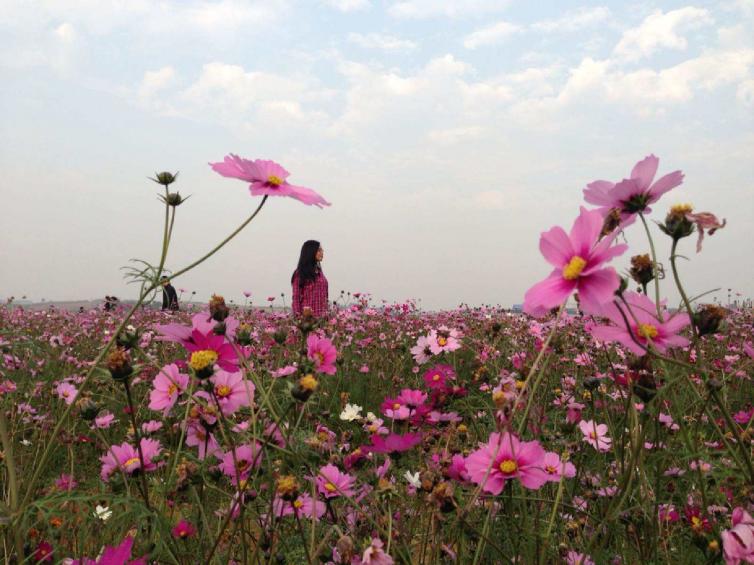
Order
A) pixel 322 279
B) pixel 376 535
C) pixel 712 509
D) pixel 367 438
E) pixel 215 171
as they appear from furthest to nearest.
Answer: pixel 322 279 < pixel 367 438 < pixel 712 509 < pixel 376 535 < pixel 215 171

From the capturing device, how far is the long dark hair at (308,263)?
668cm

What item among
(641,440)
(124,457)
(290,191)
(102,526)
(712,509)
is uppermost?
(290,191)

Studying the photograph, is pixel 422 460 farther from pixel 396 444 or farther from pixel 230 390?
pixel 230 390

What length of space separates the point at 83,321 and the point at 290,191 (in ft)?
23.4

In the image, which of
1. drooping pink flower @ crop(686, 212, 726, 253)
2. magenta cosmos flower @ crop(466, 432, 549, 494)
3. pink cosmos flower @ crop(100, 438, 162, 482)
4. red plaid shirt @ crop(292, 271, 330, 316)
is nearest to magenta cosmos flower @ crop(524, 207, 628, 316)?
drooping pink flower @ crop(686, 212, 726, 253)

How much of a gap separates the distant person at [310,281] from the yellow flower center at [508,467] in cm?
560

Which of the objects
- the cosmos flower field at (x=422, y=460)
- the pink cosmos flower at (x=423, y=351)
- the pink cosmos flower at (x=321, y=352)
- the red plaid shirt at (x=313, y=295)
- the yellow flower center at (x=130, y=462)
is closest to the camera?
the cosmos flower field at (x=422, y=460)

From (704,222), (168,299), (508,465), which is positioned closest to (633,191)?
(704,222)

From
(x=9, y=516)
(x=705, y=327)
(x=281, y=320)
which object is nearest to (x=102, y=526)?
(x=9, y=516)

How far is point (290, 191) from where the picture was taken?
41.7 inches

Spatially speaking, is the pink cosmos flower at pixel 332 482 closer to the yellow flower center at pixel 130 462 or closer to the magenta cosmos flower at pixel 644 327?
the yellow flower center at pixel 130 462

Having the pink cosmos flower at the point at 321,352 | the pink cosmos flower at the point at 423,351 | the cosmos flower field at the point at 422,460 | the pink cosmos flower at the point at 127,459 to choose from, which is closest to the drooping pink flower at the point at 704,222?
the cosmos flower field at the point at 422,460

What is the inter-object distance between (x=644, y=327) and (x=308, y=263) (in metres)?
6.07

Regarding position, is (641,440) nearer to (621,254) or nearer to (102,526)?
(621,254)
